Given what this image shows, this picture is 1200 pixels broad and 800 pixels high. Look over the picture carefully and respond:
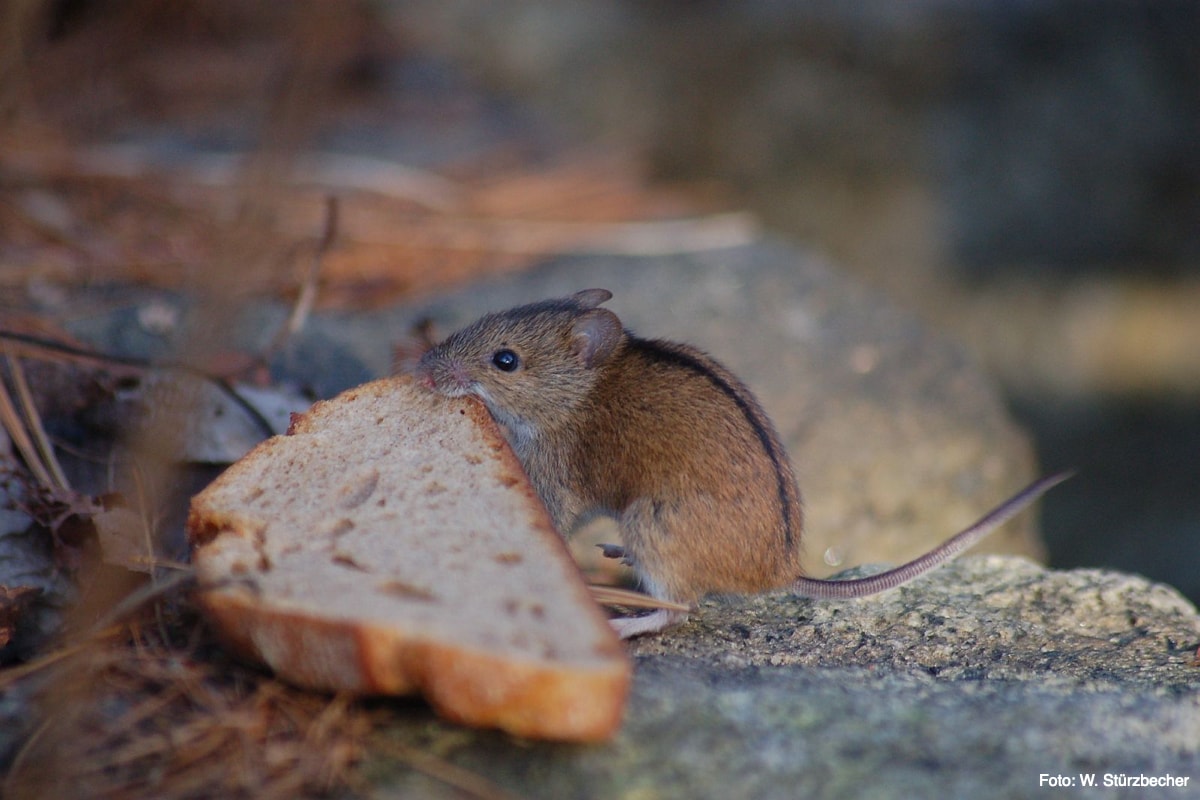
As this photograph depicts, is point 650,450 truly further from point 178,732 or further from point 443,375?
point 178,732

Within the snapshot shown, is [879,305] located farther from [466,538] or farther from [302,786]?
[302,786]

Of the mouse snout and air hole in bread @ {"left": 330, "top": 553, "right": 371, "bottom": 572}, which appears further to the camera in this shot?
the mouse snout

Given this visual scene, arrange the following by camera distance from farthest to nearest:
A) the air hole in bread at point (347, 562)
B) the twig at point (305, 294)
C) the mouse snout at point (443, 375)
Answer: the twig at point (305, 294)
the mouse snout at point (443, 375)
the air hole in bread at point (347, 562)

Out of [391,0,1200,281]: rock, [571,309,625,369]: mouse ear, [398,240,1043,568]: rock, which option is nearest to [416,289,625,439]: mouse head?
[571,309,625,369]: mouse ear

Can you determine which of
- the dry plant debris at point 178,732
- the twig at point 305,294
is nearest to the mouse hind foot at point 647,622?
the dry plant debris at point 178,732

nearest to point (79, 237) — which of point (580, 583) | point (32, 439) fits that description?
point (32, 439)

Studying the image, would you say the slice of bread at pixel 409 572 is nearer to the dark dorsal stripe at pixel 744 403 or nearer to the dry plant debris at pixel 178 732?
the dry plant debris at pixel 178 732

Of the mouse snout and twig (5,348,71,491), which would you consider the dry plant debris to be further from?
the mouse snout
